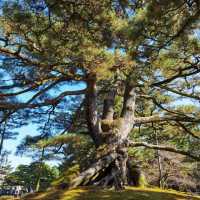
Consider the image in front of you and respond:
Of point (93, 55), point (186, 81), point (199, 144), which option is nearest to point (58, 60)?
point (93, 55)

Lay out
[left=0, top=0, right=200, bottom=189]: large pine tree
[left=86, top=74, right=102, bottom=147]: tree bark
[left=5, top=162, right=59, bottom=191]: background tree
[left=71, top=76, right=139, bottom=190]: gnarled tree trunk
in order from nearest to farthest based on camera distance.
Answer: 1. [left=0, top=0, right=200, bottom=189]: large pine tree
2. [left=71, top=76, right=139, bottom=190]: gnarled tree trunk
3. [left=86, top=74, right=102, bottom=147]: tree bark
4. [left=5, top=162, right=59, bottom=191]: background tree

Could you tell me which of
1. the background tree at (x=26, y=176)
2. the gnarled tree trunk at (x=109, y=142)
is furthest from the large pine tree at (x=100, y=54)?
the background tree at (x=26, y=176)

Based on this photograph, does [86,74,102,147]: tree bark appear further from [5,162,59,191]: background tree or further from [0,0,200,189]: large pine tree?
[5,162,59,191]: background tree

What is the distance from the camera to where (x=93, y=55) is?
4.92m

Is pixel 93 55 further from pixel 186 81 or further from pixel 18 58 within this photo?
pixel 186 81

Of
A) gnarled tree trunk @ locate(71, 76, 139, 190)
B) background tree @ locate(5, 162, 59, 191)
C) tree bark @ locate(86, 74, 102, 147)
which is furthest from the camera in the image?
background tree @ locate(5, 162, 59, 191)

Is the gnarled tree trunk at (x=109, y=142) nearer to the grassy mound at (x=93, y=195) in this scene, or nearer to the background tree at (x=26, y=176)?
the grassy mound at (x=93, y=195)

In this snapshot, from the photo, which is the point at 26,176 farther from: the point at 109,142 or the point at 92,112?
the point at 109,142

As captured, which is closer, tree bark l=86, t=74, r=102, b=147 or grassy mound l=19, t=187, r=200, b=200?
grassy mound l=19, t=187, r=200, b=200

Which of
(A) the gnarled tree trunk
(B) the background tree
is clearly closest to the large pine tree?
(A) the gnarled tree trunk

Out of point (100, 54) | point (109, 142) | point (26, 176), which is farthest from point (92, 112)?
point (26, 176)

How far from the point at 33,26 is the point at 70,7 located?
2.75 ft

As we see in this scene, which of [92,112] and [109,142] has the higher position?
[92,112]

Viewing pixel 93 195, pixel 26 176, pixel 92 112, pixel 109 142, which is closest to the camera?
pixel 93 195
